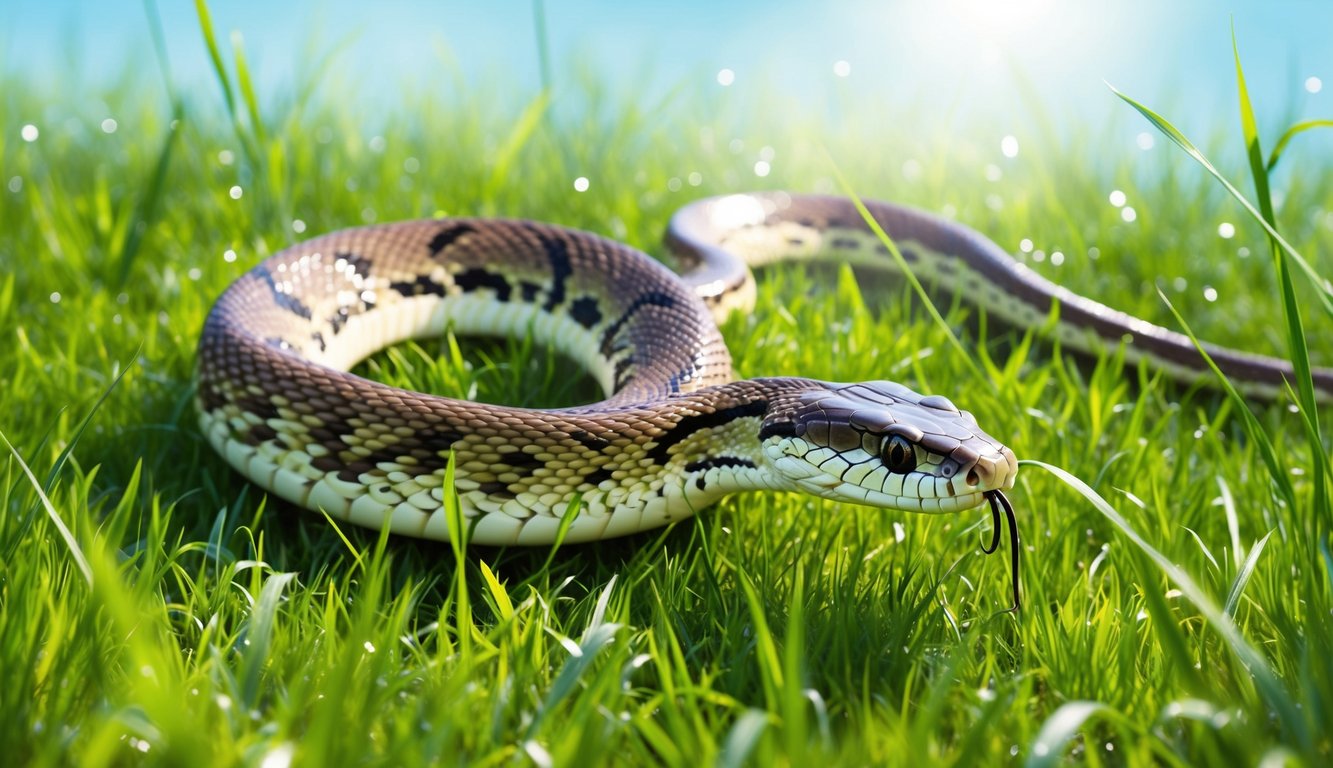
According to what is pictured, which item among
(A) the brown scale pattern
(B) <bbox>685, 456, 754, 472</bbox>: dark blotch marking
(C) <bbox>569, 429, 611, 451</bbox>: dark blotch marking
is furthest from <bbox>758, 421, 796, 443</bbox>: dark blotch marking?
(C) <bbox>569, 429, 611, 451</bbox>: dark blotch marking

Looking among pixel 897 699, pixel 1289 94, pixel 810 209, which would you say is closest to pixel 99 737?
pixel 897 699

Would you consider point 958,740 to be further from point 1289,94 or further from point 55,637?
point 1289,94

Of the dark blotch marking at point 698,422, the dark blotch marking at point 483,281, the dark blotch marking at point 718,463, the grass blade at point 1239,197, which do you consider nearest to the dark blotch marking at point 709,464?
the dark blotch marking at point 718,463

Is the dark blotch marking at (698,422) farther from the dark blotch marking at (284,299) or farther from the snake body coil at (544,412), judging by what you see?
the dark blotch marking at (284,299)

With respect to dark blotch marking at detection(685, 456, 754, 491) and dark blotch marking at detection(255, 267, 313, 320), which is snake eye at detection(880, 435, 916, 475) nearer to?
dark blotch marking at detection(685, 456, 754, 491)

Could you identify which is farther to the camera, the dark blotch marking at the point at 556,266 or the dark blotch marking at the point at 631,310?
the dark blotch marking at the point at 556,266

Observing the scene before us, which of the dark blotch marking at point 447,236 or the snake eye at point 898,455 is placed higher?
the dark blotch marking at point 447,236
